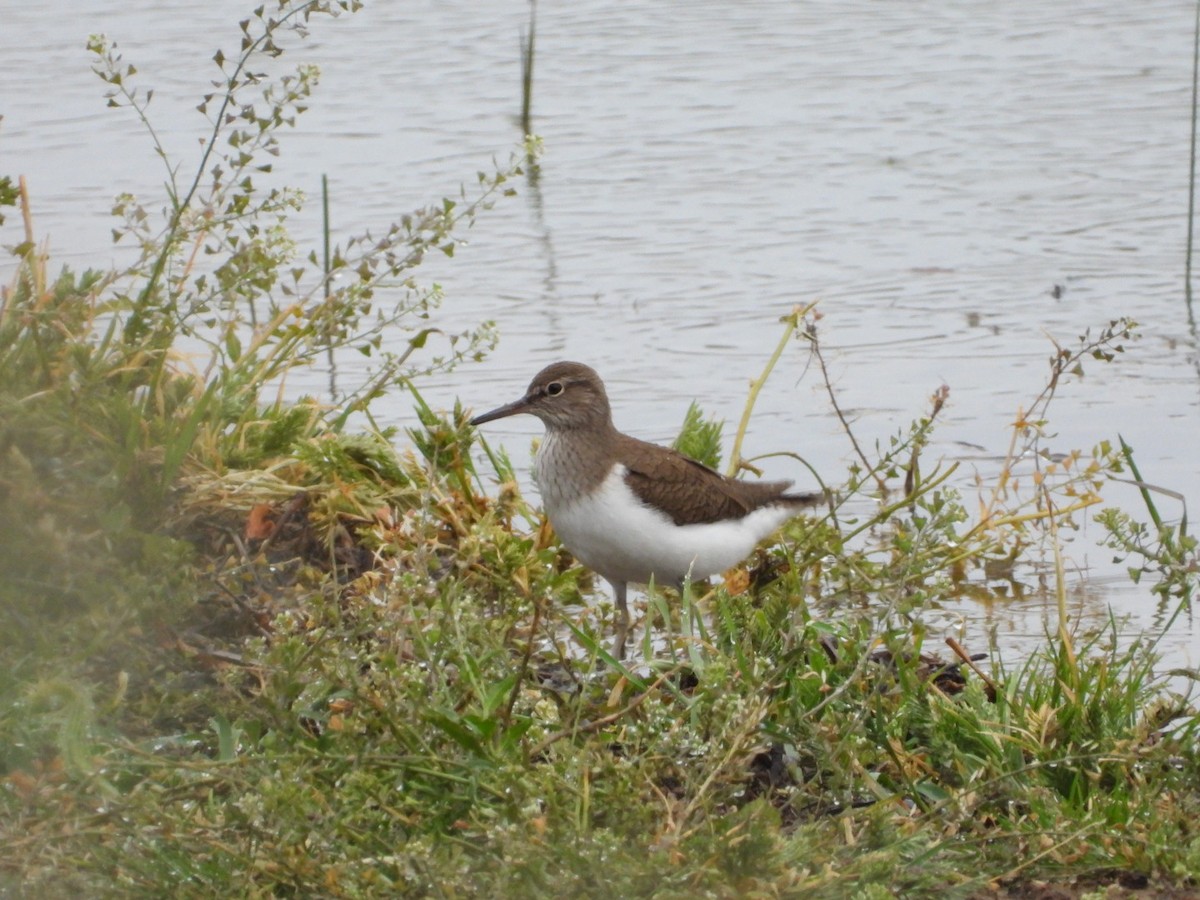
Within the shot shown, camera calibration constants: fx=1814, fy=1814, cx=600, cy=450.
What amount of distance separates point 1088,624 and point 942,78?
24.7 feet

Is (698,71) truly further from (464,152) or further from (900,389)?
(900,389)

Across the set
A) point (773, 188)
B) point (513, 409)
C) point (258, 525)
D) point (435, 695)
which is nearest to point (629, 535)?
point (513, 409)

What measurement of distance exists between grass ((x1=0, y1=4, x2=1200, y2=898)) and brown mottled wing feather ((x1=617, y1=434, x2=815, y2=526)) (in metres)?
0.21

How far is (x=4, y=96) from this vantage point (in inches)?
473

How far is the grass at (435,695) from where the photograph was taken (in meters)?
3.30

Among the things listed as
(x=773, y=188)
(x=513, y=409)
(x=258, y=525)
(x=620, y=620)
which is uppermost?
(x=773, y=188)

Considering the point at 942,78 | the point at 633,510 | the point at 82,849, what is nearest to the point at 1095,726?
the point at 633,510

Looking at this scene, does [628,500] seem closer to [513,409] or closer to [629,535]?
[629,535]

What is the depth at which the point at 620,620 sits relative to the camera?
531cm

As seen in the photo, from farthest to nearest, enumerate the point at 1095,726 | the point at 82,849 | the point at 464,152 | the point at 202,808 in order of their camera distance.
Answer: the point at 464,152
the point at 1095,726
the point at 202,808
the point at 82,849

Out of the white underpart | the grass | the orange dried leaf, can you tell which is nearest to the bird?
the white underpart

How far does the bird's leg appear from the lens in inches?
204

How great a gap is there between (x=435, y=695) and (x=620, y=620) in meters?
1.68

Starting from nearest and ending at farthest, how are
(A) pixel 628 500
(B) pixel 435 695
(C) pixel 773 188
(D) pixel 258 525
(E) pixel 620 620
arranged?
1. (B) pixel 435 695
2. (E) pixel 620 620
3. (A) pixel 628 500
4. (D) pixel 258 525
5. (C) pixel 773 188
